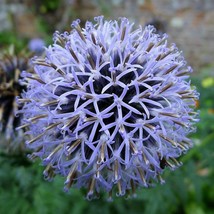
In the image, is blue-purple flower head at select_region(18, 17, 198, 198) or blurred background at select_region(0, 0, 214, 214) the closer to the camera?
blue-purple flower head at select_region(18, 17, 198, 198)

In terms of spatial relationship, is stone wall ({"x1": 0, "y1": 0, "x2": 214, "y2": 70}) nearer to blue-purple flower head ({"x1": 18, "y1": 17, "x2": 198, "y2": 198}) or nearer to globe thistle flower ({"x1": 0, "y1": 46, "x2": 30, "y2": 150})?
globe thistle flower ({"x1": 0, "y1": 46, "x2": 30, "y2": 150})

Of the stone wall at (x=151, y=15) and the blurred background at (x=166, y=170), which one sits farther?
the stone wall at (x=151, y=15)

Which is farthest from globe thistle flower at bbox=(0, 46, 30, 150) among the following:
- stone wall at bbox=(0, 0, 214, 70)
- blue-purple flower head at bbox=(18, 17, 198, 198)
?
stone wall at bbox=(0, 0, 214, 70)

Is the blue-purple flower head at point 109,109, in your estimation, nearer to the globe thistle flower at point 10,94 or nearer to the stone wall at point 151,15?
the globe thistle flower at point 10,94

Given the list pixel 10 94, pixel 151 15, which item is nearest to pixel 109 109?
pixel 10 94

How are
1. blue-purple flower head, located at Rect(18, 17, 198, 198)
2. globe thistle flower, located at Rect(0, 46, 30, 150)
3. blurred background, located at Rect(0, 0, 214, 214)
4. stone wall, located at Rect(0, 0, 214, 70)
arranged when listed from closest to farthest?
1. blue-purple flower head, located at Rect(18, 17, 198, 198)
2. globe thistle flower, located at Rect(0, 46, 30, 150)
3. blurred background, located at Rect(0, 0, 214, 214)
4. stone wall, located at Rect(0, 0, 214, 70)

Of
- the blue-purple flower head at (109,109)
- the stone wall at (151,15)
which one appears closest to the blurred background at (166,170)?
the stone wall at (151,15)

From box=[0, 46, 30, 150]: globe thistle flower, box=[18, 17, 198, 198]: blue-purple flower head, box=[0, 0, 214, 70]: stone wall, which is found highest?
box=[0, 0, 214, 70]: stone wall

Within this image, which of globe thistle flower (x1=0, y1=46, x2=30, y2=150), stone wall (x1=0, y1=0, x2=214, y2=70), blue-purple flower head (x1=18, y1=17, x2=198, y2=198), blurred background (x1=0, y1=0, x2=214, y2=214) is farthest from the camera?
stone wall (x1=0, y1=0, x2=214, y2=70)
